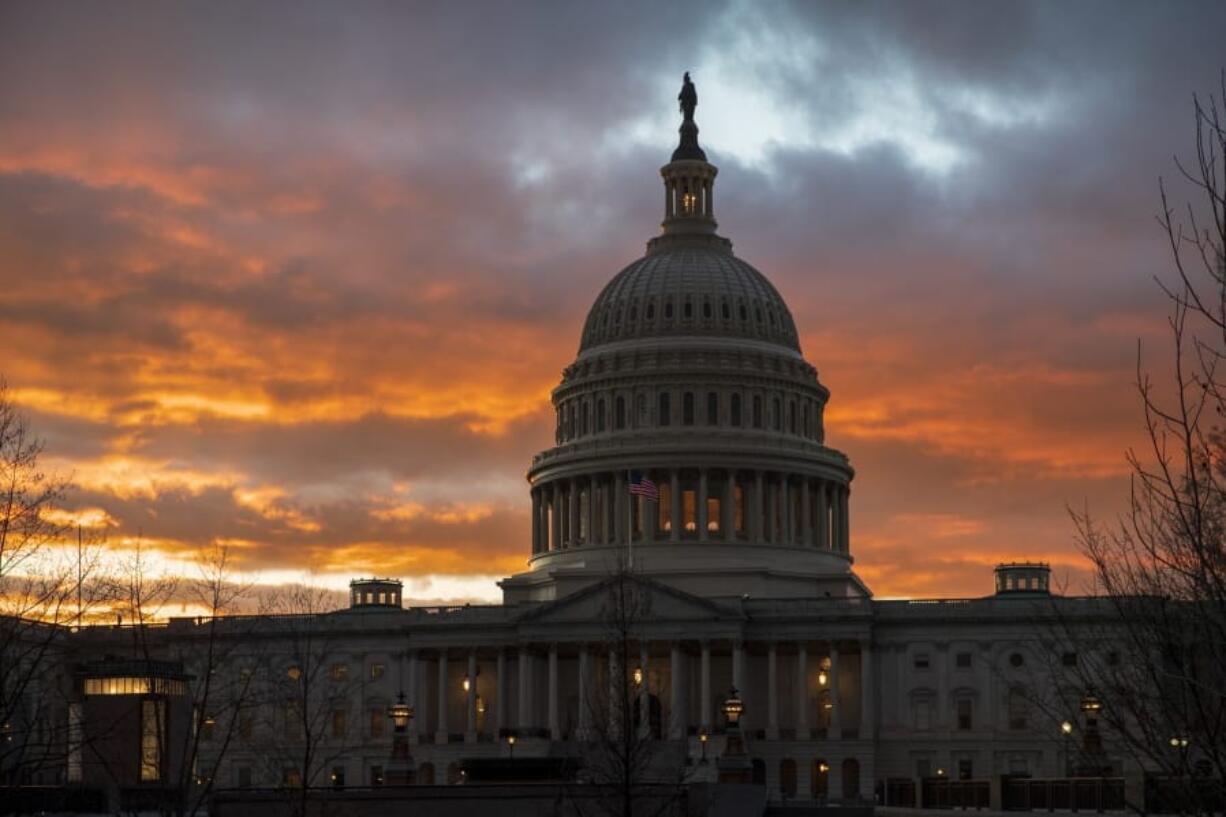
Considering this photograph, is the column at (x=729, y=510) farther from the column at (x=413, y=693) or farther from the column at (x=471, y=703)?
the column at (x=413, y=693)

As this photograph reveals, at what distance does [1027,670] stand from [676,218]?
5657 centimetres

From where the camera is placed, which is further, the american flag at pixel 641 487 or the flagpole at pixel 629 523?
the flagpole at pixel 629 523

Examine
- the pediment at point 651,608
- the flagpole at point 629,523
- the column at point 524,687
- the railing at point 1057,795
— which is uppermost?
the flagpole at point 629,523

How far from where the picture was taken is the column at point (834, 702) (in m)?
156

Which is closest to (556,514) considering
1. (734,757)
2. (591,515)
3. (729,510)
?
(591,515)

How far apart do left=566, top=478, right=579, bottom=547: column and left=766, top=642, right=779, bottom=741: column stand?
25.3 metres

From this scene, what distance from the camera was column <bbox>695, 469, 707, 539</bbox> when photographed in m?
173

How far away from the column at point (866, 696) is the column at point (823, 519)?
20.9m

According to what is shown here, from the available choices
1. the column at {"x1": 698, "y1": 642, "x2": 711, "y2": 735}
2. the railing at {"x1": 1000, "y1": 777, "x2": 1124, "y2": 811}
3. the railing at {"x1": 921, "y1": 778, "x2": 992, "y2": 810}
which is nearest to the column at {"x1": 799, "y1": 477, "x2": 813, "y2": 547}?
the column at {"x1": 698, "y1": 642, "x2": 711, "y2": 735}

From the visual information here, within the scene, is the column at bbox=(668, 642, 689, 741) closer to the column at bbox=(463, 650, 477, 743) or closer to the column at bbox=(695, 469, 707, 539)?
the column at bbox=(463, 650, 477, 743)

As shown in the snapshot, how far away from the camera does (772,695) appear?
158 metres

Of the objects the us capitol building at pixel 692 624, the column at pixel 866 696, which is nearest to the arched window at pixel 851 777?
the us capitol building at pixel 692 624

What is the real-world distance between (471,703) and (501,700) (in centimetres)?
232

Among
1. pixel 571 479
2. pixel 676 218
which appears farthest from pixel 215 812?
pixel 676 218
